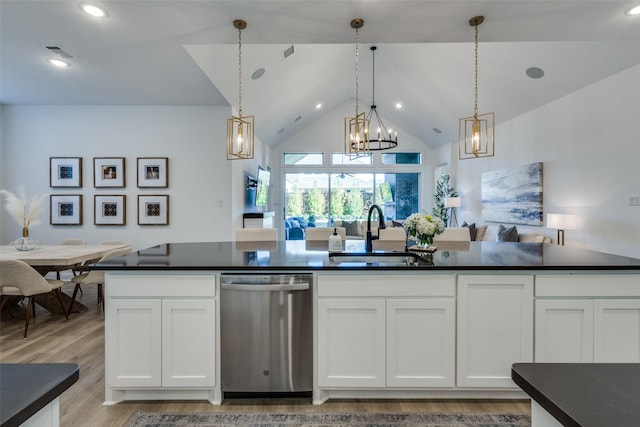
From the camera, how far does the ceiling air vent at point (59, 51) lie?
349cm

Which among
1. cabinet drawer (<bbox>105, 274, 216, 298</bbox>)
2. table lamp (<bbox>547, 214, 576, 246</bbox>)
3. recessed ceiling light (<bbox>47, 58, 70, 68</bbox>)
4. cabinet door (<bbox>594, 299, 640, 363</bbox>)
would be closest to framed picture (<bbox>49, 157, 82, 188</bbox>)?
recessed ceiling light (<bbox>47, 58, 70, 68</bbox>)

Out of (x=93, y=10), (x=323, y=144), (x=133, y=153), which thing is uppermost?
(x=323, y=144)

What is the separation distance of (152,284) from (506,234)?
5.52 meters

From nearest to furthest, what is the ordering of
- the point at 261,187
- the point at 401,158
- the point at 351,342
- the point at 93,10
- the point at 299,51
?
1. the point at 351,342
2. the point at 93,10
3. the point at 299,51
4. the point at 261,187
5. the point at 401,158

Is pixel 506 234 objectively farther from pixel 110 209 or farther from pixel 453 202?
pixel 110 209

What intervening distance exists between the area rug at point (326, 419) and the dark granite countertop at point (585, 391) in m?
1.39

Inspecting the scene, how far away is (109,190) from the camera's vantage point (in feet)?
17.5

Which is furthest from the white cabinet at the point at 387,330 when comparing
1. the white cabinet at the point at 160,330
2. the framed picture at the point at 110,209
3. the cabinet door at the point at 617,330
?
the framed picture at the point at 110,209

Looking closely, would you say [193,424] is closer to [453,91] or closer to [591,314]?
[591,314]

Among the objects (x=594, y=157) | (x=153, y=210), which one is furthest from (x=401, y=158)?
(x=153, y=210)

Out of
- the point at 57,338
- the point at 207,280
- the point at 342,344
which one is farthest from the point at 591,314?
the point at 57,338

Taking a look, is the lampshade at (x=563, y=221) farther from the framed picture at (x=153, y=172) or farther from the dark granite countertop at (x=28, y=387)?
the framed picture at (x=153, y=172)

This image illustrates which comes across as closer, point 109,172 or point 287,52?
point 287,52

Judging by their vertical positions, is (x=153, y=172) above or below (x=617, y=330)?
above
